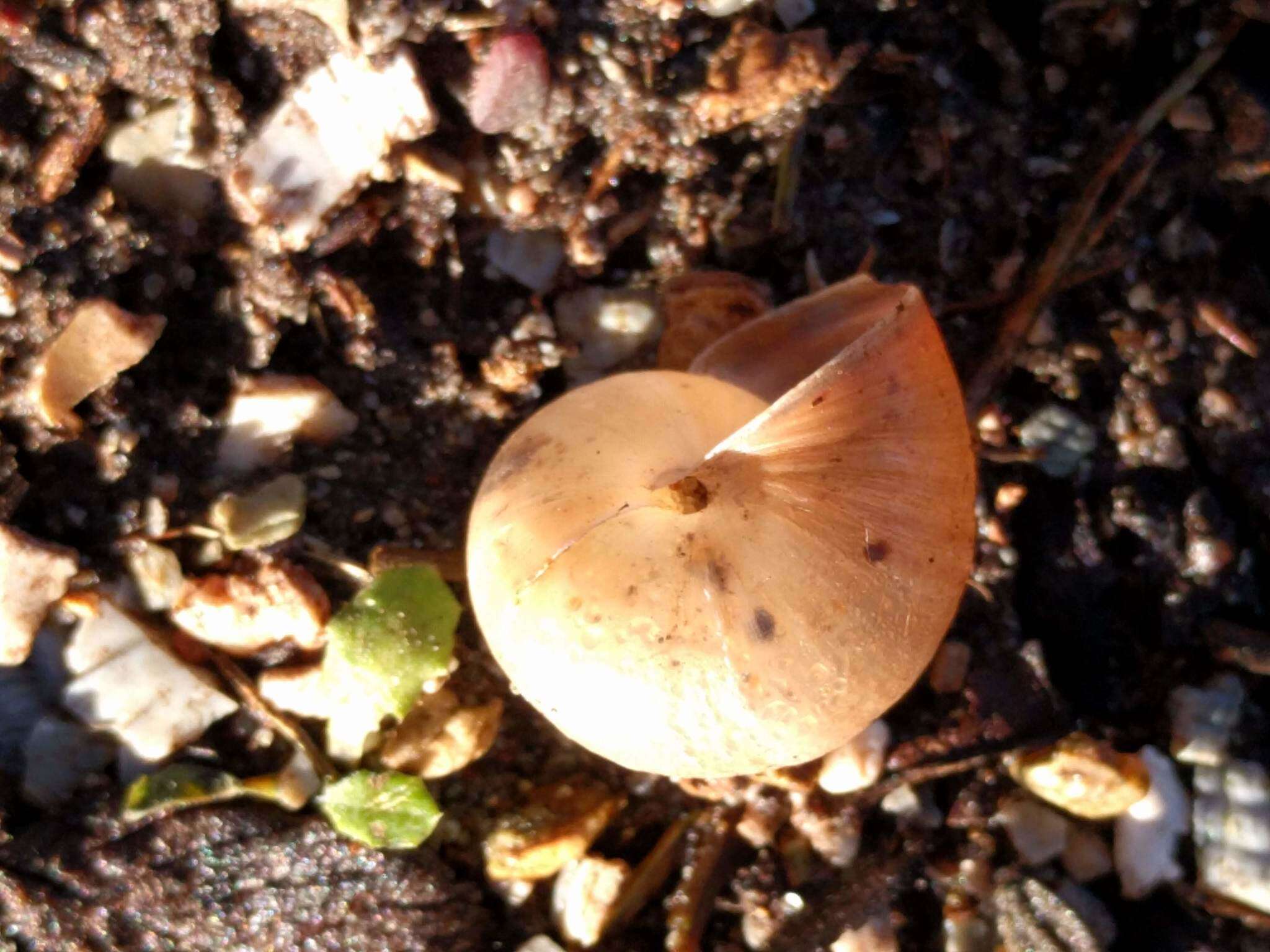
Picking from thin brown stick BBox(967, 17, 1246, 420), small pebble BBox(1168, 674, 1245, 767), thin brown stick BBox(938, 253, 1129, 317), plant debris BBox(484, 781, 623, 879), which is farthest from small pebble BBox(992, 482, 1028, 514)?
plant debris BBox(484, 781, 623, 879)

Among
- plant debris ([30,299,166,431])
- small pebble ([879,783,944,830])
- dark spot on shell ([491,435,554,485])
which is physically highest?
plant debris ([30,299,166,431])

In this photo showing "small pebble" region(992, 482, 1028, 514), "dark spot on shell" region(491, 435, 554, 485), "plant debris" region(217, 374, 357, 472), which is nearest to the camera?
"dark spot on shell" region(491, 435, 554, 485)

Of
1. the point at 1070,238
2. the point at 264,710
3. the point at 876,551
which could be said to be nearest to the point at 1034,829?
the point at 876,551

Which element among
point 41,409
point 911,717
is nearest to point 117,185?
point 41,409

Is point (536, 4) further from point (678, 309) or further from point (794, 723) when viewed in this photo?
point (794, 723)

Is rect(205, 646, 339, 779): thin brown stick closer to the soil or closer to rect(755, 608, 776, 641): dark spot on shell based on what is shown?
the soil

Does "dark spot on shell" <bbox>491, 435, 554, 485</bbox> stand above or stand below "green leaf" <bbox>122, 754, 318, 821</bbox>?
above

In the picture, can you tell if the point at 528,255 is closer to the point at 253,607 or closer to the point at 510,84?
the point at 510,84
